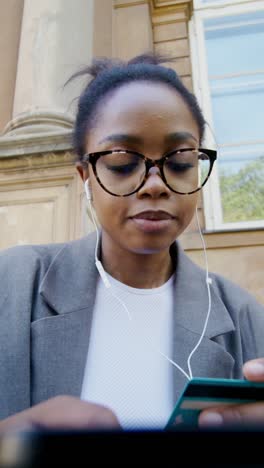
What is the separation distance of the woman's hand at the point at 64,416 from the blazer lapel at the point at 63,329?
42 cm

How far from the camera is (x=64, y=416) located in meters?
0.40

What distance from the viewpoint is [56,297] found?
0.98m

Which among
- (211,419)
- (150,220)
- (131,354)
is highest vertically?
(150,220)

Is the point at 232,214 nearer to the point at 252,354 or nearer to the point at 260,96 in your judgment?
the point at 260,96

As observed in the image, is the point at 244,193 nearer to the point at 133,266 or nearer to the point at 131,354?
the point at 133,266

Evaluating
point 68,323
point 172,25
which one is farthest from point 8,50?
point 68,323

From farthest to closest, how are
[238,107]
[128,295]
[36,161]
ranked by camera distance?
[238,107]
[36,161]
[128,295]

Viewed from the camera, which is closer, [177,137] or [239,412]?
[239,412]

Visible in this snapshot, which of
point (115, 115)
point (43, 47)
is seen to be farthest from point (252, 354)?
point (43, 47)

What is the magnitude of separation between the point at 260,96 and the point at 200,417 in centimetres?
428

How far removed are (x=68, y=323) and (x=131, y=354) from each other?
0.57ft

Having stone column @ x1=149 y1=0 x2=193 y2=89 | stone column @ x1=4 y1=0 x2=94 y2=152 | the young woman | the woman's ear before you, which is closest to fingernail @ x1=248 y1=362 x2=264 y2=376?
the young woman

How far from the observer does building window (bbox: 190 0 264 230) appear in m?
3.62

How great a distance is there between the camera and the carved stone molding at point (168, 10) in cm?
438
